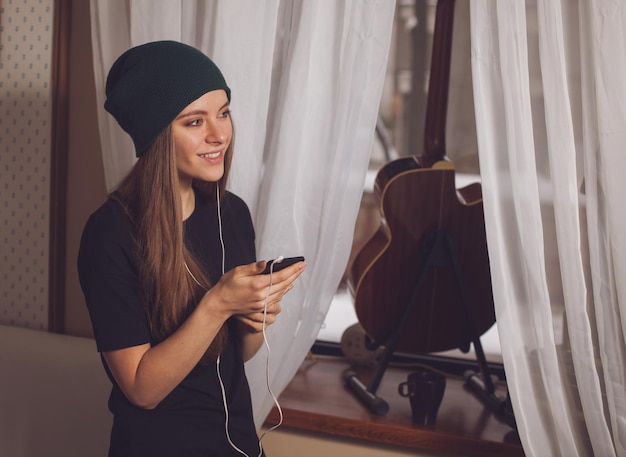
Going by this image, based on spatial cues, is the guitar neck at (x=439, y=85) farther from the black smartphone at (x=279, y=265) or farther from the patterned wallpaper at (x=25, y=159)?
the patterned wallpaper at (x=25, y=159)

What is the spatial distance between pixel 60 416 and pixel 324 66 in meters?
1.16

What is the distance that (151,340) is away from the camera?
1292 mm

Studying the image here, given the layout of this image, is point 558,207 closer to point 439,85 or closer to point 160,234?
point 439,85

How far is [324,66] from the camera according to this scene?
156cm

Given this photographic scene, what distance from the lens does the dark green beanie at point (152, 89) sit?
4.04 ft

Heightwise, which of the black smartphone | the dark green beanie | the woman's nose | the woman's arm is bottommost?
the woman's arm

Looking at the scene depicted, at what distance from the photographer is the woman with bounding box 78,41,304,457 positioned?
1198mm

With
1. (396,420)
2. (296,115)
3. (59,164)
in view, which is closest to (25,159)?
(59,164)

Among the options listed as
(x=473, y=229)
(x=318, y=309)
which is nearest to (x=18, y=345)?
(x=318, y=309)

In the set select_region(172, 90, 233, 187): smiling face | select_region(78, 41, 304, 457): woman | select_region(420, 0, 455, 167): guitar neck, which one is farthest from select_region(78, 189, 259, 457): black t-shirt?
select_region(420, 0, 455, 167): guitar neck

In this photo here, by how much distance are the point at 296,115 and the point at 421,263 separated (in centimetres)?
51

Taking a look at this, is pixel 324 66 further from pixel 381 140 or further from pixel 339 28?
pixel 381 140

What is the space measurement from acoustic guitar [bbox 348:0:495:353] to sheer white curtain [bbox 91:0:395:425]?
21cm

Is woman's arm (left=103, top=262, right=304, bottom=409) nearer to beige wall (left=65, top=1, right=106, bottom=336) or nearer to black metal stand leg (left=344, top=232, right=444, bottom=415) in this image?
black metal stand leg (left=344, top=232, right=444, bottom=415)
